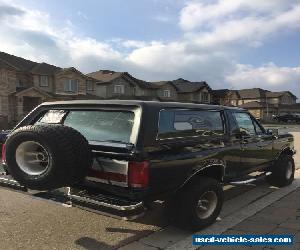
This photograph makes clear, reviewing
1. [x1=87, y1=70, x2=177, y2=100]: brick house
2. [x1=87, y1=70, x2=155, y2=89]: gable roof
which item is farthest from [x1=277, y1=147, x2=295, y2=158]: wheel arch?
[x1=87, y1=70, x2=155, y2=89]: gable roof

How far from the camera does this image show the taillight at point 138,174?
13.0ft

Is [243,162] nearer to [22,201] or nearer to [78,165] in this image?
[78,165]

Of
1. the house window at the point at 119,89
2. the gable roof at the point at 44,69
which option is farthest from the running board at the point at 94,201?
the house window at the point at 119,89

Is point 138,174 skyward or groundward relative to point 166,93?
groundward

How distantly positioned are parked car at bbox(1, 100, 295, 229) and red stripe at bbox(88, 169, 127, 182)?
1 centimetres

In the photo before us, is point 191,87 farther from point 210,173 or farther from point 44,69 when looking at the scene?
point 210,173

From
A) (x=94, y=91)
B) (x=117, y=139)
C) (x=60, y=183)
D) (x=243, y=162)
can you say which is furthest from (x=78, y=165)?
(x=94, y=91)

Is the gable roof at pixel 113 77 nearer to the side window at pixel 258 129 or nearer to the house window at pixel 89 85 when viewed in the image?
the house window at pixel 89 85

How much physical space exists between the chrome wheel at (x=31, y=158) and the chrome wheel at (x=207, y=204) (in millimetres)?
2029

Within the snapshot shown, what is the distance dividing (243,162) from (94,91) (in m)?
42.0

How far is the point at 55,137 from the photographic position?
397 centimetres

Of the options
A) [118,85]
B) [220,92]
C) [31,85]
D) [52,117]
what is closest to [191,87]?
[220,92]

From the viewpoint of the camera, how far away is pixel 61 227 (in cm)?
488

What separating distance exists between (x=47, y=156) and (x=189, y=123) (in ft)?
6.22
